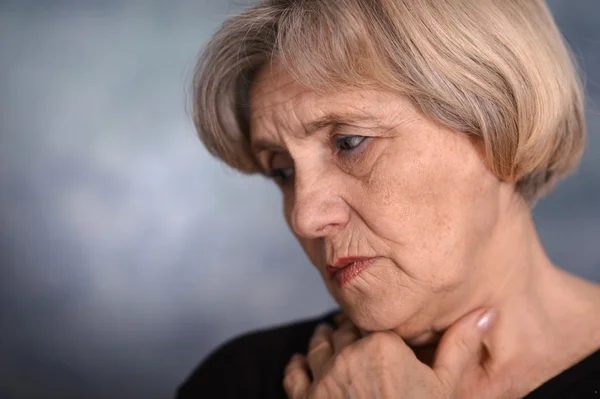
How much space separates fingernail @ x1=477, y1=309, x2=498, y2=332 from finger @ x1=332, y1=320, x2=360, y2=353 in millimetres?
411

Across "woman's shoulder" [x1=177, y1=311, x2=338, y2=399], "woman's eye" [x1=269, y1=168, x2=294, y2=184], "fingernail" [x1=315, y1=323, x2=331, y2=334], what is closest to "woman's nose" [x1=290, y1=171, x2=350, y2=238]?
"woman's eye" [x1=269, y1=168, x2=294, y2=184]

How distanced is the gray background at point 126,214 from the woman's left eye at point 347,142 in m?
1.56

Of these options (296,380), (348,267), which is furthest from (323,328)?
(348,267)

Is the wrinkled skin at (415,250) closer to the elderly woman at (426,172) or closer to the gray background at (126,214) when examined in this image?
the elderly woman at (426,172)

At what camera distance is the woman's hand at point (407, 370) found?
7.20 feet

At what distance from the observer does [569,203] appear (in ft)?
12.8

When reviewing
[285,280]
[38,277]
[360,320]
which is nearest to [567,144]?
[360,320]

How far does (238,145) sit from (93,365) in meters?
1.88

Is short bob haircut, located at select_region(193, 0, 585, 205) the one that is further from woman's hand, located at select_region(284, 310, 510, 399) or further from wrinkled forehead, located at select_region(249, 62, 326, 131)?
woman's hand, located at select_region(284, 310, 510, 399)

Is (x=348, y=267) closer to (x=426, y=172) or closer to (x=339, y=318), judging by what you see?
(x=426, y=172)

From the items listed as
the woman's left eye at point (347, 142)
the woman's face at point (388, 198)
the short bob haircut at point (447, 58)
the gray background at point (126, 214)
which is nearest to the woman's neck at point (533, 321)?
the woman's face at point (388, 198)

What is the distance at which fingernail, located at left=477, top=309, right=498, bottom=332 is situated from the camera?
2326 mm

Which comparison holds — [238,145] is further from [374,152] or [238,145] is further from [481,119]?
[481,119]

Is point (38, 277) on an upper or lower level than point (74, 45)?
lower
